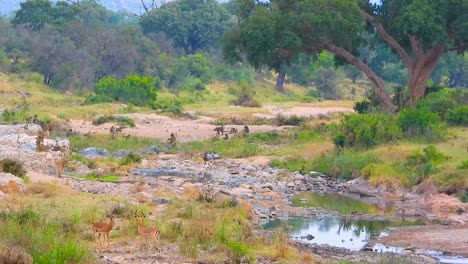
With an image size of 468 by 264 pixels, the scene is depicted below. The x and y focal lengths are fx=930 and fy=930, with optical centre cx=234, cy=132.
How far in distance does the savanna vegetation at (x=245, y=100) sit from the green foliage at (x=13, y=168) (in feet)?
0.14

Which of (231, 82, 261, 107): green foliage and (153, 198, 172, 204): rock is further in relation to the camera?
(231, 82, 261, 107): green foliage

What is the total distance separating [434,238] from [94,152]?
57.4 feet

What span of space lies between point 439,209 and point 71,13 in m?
67.2

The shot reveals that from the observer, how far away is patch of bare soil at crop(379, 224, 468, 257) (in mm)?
19016

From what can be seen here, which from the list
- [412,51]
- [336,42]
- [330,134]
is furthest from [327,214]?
[412,51]

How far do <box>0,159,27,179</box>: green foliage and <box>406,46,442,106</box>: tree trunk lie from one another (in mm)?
24039

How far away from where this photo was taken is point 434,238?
20062 mm

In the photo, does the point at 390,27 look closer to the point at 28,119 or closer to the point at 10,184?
the point at 28,119

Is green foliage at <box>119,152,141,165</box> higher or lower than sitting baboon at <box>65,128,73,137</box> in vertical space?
higher

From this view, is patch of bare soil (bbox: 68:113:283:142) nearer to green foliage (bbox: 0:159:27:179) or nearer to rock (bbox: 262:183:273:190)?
rock (bbox: 262:183:273:190)

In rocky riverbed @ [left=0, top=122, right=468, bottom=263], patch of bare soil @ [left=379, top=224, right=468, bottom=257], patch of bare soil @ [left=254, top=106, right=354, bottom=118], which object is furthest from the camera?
patch of bare soil @ [left=254, top=106, right=354, bottom=118]

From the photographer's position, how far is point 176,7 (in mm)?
93875

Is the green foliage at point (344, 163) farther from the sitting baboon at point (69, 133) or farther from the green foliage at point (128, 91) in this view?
the green foliage at point (128, 91)

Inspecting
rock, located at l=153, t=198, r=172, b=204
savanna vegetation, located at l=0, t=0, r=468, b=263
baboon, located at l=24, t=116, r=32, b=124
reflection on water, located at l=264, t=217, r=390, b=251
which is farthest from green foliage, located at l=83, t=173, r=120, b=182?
baboon, located at l=24, t=116, r=32, b=124
